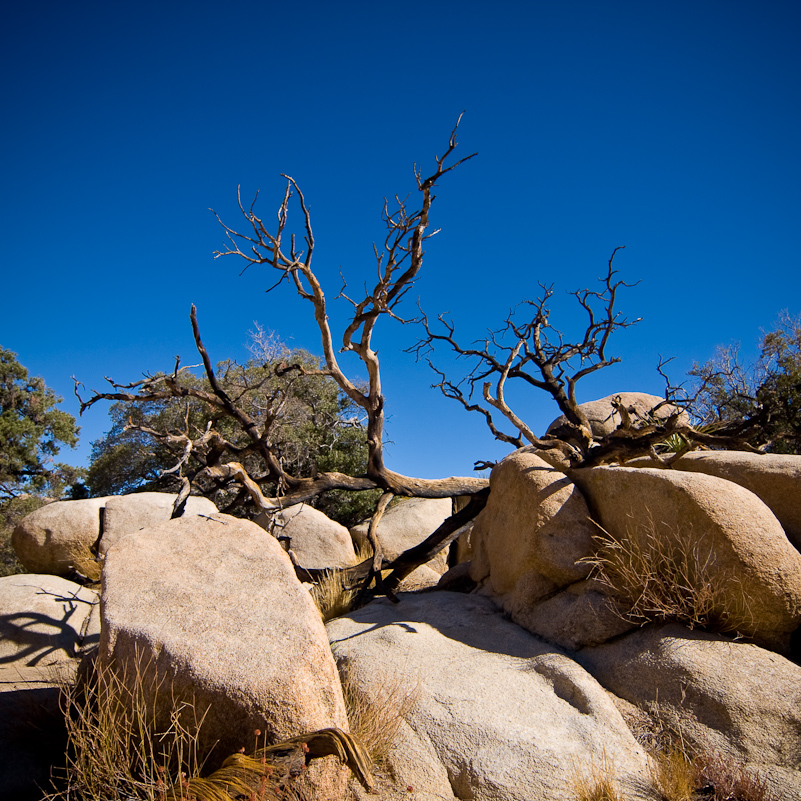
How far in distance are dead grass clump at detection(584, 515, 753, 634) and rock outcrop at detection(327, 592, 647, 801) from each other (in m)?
0.99

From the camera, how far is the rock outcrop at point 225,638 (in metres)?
3.74

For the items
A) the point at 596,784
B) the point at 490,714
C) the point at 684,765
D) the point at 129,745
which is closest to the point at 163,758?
the point at 129,745

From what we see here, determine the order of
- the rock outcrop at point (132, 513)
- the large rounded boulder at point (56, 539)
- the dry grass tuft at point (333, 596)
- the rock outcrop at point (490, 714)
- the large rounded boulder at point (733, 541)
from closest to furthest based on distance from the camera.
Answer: the rock outcrop at point (490, 714) < the large rounded boulder at point (733, 541) < the dry grass tuft at point (333, 596) < the large rounded boulder at point (56, 539) < the rock outcrop at point (132, 513)

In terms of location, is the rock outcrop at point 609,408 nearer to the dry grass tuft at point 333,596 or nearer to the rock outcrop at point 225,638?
the dry grass tuft at point 333,596

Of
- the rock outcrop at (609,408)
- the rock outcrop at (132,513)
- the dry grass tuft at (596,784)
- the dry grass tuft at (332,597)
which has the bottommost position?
the dry grass tuft at (596,784)

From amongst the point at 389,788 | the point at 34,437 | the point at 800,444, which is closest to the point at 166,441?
the point at 389,788

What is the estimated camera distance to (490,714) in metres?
4.95

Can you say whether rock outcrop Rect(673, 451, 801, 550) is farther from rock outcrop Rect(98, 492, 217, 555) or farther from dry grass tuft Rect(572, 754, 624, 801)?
rock outcrop Rect(98, 492, 217, 555)

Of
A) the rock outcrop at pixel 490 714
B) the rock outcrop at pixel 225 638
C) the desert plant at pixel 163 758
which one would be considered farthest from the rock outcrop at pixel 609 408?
the desert plant at pixel 163 758

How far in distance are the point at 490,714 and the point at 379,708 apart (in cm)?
100

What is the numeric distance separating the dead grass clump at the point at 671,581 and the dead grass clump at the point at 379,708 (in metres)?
2.49

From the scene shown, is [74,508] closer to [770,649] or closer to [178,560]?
[178,560]

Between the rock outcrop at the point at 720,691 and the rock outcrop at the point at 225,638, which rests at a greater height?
the rock outcrop at the point at 225,638

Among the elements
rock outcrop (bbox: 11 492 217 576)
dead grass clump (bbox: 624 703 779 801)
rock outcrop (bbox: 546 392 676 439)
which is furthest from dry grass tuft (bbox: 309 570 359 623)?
rock outcrop (bbox: 546 392 676 439)
